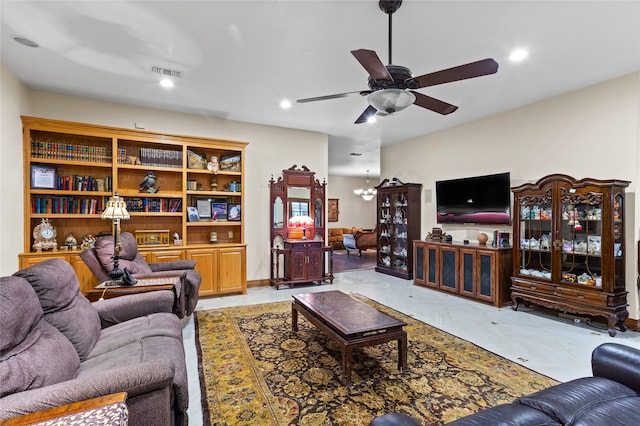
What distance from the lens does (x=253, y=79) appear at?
3684 mm

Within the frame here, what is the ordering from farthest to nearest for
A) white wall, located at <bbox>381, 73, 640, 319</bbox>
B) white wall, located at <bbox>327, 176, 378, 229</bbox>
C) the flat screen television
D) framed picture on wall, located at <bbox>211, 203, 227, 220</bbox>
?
white wall, located at <bbox>327, 176, 378, 229</bbox>
framed picture on wall, located at <bbox>211, 203, 227, 220</bbox>
the flat screen television
white wall, located at <bbox>381, 73, 640, 319</bbox>

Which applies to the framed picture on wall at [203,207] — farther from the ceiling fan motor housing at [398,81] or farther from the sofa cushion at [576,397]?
the sofa cushion at [576,397]

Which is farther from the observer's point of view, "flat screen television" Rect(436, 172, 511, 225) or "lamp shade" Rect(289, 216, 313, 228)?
"lamp shade" Rect(289, 216, 313, 228)

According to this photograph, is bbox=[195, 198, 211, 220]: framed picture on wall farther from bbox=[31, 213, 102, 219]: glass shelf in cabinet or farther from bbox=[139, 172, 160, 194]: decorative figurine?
bbox=[31, 213, 102, 219]: glass shelf in cabinet

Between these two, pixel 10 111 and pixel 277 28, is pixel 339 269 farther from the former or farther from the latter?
pixel 10 111

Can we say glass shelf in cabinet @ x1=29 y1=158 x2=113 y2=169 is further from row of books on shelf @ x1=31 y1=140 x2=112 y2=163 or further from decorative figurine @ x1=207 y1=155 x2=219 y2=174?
decorative figurine @ x1=207 y1=155 x2=219 y2=174

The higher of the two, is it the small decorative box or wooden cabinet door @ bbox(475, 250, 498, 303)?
the small decorative box

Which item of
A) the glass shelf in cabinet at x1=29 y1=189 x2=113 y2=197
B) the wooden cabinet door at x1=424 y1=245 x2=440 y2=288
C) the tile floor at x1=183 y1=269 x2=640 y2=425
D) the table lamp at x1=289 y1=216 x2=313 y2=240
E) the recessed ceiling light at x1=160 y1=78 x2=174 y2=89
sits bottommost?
the tile floor at x1=183 y1=269 x2=640 y2=425

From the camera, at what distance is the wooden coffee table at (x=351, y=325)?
2.30 m

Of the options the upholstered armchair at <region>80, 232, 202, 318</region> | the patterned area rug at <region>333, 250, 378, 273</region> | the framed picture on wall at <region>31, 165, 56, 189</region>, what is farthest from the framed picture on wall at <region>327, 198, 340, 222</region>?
the framed picture on wall at <region>31, 165, 56, 189</region>

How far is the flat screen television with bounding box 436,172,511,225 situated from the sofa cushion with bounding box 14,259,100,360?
514cm

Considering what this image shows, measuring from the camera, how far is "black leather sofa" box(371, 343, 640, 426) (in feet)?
3.71

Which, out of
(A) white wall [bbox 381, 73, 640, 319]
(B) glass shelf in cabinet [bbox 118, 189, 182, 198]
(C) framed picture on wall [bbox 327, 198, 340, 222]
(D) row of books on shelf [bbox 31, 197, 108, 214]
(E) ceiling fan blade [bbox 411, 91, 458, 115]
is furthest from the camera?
(C) framed picture on wall [bbox 327, 198, 340, 222]

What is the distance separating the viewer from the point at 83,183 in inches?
167
